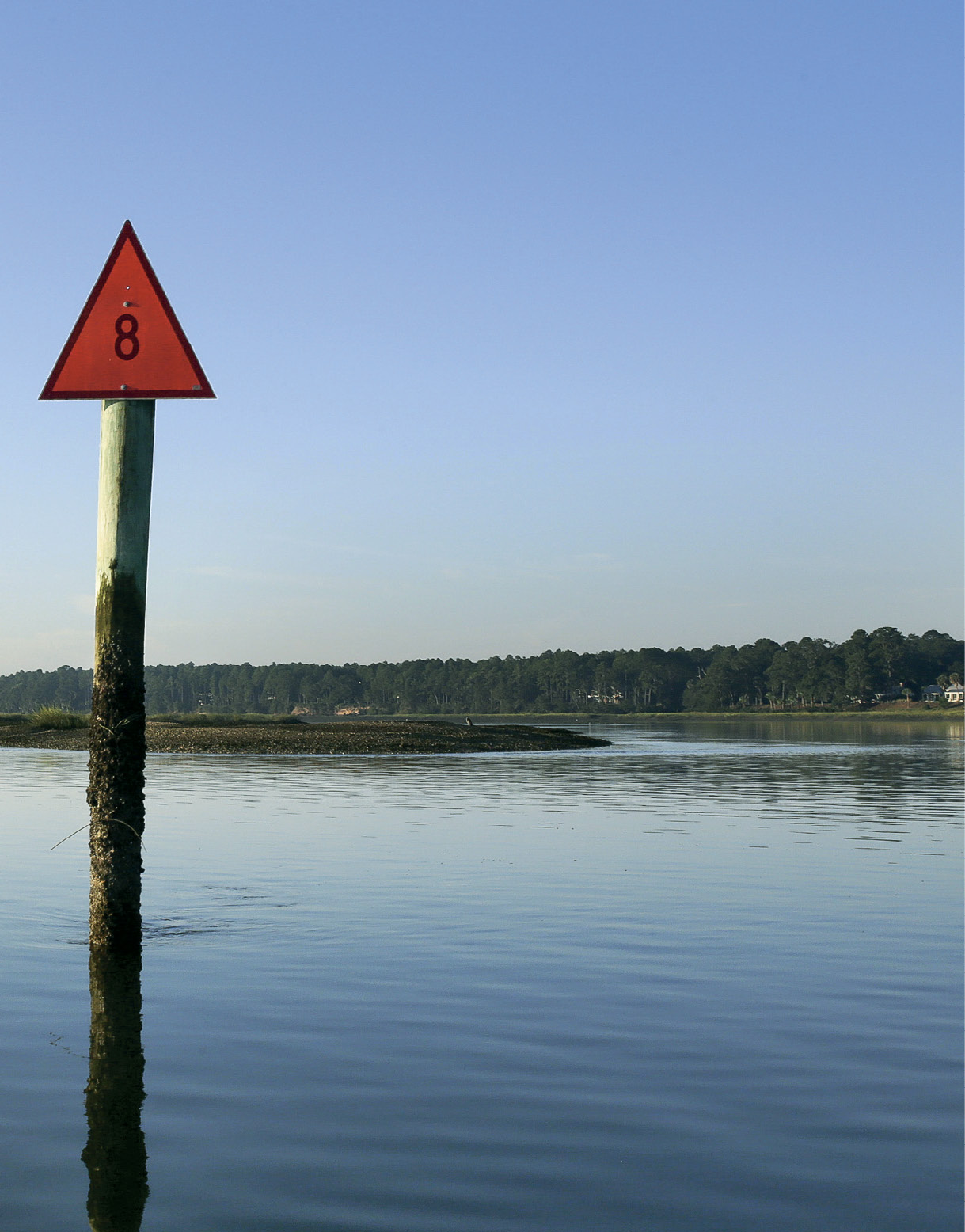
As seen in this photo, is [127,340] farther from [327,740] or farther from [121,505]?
[327,740]

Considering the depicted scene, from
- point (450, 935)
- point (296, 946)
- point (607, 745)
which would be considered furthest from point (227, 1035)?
point (607, 745)

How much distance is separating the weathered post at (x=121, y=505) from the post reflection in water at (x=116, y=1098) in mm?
390

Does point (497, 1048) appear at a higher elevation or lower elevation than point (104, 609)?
lower

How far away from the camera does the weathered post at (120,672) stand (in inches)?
440

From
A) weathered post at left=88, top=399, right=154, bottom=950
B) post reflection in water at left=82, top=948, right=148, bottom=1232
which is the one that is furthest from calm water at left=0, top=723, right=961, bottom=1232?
weathered post at left=88, top=399, right=154, bottom=950

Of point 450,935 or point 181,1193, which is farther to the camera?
point 450,935

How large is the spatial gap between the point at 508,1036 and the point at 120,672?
4.94m

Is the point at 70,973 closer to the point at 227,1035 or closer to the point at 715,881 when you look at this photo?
the point at 227,1035

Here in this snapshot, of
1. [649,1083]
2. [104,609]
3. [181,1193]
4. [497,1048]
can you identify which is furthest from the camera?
[104,609]

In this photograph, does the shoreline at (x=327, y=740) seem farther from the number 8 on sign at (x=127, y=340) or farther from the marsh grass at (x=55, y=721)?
the number 8 on sign at (x=127, y=340)

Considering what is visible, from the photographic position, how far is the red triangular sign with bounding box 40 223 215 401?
431 inches

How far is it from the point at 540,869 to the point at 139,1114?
13239 mm

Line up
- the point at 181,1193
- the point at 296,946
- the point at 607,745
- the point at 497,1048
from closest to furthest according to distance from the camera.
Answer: the point at 181,1193 < the point at 497,1048 < the point at 296,946 < the point at 607,745

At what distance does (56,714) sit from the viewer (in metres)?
92.7
